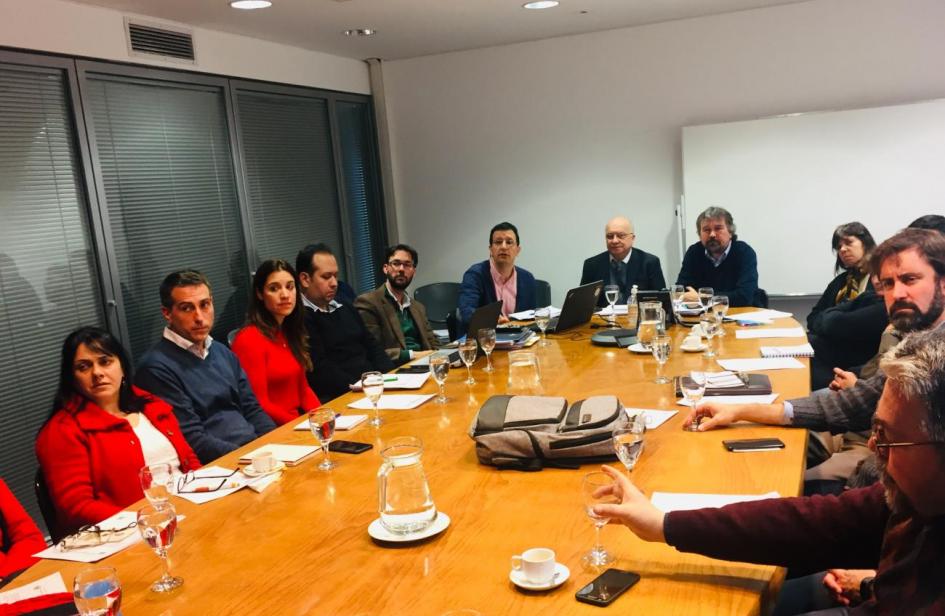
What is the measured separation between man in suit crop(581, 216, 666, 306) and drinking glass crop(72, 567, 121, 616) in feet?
12.9

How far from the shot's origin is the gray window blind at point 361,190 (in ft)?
20.3

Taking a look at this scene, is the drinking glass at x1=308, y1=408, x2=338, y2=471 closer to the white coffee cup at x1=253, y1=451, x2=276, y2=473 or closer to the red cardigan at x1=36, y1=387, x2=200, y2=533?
A: the white coffee cup at x1=253, y1=451, x2=276, y2=473

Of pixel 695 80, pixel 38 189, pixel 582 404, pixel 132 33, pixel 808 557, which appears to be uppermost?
pixel 132 33

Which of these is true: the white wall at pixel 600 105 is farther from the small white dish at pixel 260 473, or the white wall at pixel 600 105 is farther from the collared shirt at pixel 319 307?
the small white dish at pixel 260 473

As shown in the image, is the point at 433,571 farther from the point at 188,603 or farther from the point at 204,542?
the point at 204,542

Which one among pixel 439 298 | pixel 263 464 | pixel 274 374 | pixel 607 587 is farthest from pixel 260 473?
pixel 439 298

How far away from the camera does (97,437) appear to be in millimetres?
2342

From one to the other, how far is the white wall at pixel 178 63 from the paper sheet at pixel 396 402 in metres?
2.48

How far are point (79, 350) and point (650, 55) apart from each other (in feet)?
15.1

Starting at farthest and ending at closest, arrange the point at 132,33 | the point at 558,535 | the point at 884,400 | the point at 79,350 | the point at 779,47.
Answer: the point at 779,47 → the point at 132,33 → the point at 79,350 → the point at 558,535 → the point at 884,400

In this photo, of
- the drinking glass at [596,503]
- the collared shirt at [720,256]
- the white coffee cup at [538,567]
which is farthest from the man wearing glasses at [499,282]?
the white coffee cup at [538,567]

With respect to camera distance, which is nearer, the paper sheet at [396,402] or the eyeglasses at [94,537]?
the eyeglasses at [94,537]

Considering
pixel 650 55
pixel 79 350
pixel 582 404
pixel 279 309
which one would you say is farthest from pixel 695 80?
pixel 79 350

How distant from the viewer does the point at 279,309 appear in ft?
11.0
